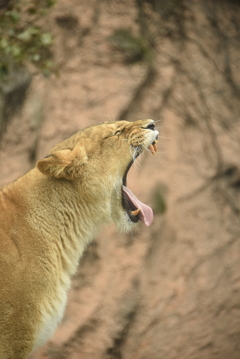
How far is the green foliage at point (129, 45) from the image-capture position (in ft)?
16.1

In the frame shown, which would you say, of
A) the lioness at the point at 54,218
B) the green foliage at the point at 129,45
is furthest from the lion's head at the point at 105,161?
the green foliage at the point at 129,45

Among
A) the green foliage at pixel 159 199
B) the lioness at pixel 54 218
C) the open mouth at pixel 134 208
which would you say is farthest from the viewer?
the green foliage at pixel 159 199

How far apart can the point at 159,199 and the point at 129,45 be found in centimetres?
143

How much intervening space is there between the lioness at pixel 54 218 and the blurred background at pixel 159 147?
1.23 meters

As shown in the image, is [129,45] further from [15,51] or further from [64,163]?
[64,163]

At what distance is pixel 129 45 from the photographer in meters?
4.91

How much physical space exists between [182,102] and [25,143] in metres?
1.47

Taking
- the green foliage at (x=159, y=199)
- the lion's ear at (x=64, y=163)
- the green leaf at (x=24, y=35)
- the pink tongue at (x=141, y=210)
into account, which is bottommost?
the green foliage at (x=159, y=199)

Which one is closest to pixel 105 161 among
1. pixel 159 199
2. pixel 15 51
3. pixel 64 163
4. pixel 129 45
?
pixel 64 163

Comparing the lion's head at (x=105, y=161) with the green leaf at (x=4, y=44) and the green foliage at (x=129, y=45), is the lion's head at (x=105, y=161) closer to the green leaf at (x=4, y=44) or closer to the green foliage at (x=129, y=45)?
the green leaf at (x=4, y=44)

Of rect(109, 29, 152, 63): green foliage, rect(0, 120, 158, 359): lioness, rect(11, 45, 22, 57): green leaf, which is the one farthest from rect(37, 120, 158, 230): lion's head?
rect(109, 29, 152, 63): green foliage

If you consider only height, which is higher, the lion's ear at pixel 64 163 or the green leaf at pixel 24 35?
the green leaf at pixel 24 35

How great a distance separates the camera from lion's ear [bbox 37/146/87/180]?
3.08m

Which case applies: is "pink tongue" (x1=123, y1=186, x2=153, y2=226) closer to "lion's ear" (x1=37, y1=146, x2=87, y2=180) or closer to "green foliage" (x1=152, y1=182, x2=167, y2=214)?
"lion's ear" (x1=37, y1=146, x2=87, y2=180)
